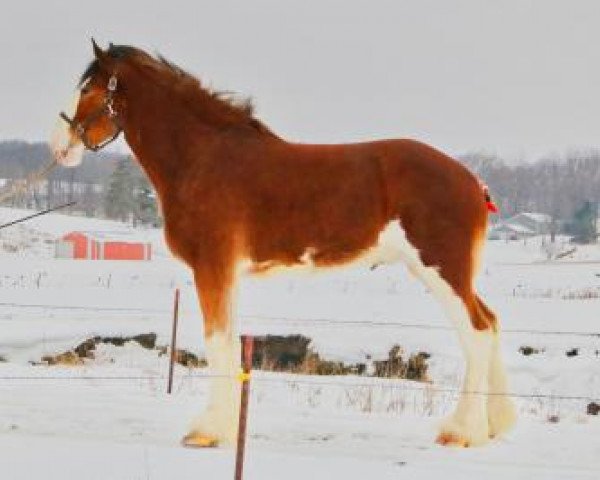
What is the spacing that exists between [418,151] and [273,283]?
1909cm

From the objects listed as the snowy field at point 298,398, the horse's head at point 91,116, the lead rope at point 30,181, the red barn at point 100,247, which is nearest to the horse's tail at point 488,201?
the snowy field at point 298,398

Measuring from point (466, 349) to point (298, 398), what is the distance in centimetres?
328

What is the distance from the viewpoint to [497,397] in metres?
6.40

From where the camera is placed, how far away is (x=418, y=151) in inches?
245

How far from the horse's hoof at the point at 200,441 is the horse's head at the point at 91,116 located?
87.0 inches

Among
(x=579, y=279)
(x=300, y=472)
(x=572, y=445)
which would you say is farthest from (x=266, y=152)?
(x=579, y=279)

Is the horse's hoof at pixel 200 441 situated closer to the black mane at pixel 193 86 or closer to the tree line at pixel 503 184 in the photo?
the black mane at pixel 193 86

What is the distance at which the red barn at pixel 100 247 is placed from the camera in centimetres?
5778

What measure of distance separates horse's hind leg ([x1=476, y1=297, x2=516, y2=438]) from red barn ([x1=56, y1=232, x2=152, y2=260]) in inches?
2021

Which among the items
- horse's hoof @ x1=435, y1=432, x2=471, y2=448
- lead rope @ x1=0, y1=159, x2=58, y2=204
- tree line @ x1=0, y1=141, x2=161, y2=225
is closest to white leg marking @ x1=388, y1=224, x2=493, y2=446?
horse's hoof @ x1=435, y1=432, x2=471, y2=448

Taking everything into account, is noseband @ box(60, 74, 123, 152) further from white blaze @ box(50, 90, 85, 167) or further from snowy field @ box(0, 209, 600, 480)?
snowy field @ box(0, 209, 600, 480)

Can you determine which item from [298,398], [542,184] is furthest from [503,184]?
[298,398]

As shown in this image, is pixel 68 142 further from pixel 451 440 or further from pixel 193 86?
pixel 451 440

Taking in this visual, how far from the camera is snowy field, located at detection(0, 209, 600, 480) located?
220 inches
